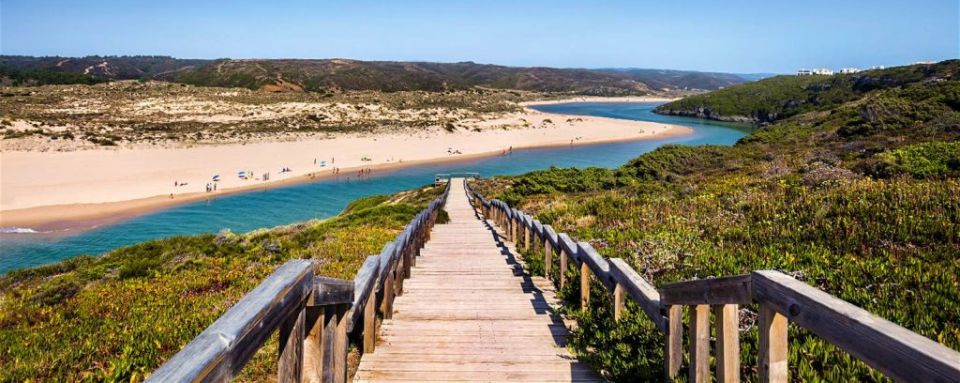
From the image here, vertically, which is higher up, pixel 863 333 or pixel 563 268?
pixel 863 333

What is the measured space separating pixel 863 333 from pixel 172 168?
4208cm

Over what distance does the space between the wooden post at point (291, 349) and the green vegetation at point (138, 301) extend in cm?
194

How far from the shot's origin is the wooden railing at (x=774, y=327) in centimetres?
160

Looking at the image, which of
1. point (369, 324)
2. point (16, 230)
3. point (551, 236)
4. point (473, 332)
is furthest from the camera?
point (16, 230)

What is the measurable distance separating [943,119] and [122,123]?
60887 mm

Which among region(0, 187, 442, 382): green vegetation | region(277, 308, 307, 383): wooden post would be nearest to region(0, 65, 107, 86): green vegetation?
region(0, 187, 442, 382): green vegetation

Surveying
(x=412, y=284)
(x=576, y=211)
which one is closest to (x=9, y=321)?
(x=412, y=284)

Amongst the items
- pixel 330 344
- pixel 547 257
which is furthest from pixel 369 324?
pixel 547 257

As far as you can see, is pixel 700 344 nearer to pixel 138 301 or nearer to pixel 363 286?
pixel 363 286

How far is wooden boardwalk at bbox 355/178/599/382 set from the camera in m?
4.19

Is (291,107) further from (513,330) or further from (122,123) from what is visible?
(513,330)

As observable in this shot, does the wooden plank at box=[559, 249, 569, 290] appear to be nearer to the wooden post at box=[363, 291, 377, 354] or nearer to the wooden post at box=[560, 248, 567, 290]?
the wooden post at box=[560, 248, 567, 290]

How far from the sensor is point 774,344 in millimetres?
2418

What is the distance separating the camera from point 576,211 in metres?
12.9
